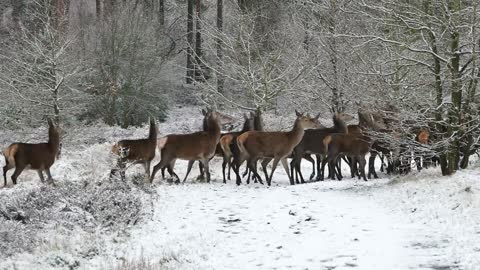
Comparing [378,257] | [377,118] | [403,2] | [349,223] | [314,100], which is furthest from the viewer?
[314,100]

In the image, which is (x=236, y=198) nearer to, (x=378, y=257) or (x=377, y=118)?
(x=378, y=257)

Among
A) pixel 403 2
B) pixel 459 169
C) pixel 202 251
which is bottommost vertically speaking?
pixel 202 251

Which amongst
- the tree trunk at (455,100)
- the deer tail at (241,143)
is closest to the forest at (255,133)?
the tree trunk at (455,100)

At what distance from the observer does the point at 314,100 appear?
27.8 meters

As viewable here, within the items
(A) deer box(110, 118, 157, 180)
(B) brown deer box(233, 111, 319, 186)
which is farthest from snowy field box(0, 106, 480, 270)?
(B) brown deer box(233, 111, 319, 186)

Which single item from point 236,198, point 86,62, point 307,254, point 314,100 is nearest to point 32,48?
point 86,62

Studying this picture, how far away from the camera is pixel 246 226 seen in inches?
380

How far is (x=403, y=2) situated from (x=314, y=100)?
14.5 m

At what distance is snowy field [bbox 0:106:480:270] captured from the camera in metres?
7.43

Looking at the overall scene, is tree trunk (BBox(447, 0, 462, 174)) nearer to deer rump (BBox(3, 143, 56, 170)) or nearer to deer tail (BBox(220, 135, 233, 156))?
deer tail (BBox(220, 135, 233, 156))

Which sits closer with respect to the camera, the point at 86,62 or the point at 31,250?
the point at 31,250

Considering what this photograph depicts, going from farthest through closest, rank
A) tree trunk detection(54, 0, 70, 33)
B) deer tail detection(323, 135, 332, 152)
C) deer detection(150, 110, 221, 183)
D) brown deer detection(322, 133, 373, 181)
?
tree trunk detection(54, 0, 70, 33), deer tail detection(323, 135, 332, 152), brown deer detection(322, 133, 373, 181), deer detection(150, 110, 221, 183)

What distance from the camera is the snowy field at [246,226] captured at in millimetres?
7426

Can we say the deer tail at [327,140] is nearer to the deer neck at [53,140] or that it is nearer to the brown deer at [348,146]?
the brown deer at [348,146]
